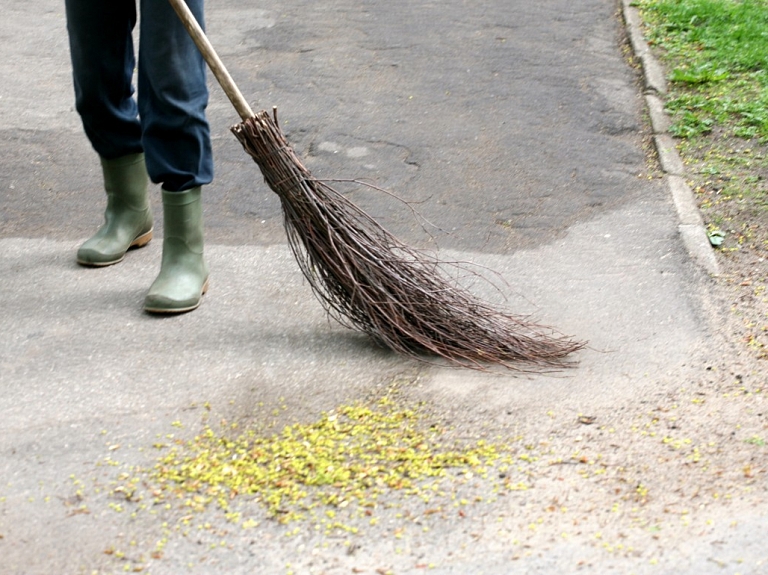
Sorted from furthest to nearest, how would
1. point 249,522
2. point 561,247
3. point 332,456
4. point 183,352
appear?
point 561,247 → point 183,352 → point 332,456 → point 249,522

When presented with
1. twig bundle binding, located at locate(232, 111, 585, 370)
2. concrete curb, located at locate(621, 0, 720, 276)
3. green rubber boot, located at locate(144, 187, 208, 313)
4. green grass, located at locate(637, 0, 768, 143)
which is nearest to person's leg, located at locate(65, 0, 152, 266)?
green rubber boot, located at locate(144, 187, 208, 313)

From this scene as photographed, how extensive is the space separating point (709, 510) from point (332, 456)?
1028 millimetres

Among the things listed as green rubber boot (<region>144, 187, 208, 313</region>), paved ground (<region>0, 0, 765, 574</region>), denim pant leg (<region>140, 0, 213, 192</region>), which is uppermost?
denim pant leg (<region>140, 0, 213, 192</region>)

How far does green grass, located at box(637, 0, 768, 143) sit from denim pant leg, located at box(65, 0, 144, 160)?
3.09 metres

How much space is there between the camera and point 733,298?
3.69 m

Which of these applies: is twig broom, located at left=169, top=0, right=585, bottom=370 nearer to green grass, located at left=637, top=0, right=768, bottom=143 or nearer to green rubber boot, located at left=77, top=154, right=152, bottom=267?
green rubber boot, located at left=77, top=154, right=152, bottom=267

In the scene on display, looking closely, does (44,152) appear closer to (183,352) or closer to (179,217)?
(179,217)

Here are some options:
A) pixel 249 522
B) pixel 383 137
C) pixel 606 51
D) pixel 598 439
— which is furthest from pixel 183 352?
pixel 606 51

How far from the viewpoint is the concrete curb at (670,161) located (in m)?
4.09

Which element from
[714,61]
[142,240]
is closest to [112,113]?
[142,240]

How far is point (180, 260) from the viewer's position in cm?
357

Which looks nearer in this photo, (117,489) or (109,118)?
(117,489)

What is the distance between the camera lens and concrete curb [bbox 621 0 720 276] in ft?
13.4

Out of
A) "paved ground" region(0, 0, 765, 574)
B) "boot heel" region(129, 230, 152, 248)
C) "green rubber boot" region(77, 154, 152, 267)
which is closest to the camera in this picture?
"paved ground" region(0, 0, 765, 574)
